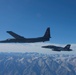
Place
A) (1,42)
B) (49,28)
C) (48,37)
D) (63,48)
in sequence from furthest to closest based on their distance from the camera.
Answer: (63,48), (1,42), (48,37), (49,28)

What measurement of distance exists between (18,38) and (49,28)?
12758 millimetres

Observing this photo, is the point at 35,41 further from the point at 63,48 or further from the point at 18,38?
the point at 63,48

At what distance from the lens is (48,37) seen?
7081cm

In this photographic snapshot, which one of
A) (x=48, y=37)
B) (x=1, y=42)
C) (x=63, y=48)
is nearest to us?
(x=48, y=37)

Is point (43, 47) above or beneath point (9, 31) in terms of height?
beneath

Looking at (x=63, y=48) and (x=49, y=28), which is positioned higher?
(x=49, y=28)

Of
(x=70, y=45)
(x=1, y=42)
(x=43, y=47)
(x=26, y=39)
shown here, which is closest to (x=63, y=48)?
(x=70, y=45)

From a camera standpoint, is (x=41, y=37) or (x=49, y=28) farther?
(x=41, y=37)

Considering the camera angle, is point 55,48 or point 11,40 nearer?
point 11,40

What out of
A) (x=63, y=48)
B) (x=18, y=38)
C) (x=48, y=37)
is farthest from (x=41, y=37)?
(x=63, y=48)

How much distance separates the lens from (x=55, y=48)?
8450 centimetres

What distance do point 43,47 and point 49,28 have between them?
1031 centimetres

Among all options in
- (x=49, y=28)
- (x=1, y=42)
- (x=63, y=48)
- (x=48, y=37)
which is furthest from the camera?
(x=63, y=48)

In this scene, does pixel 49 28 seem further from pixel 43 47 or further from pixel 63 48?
pixel 63 48
